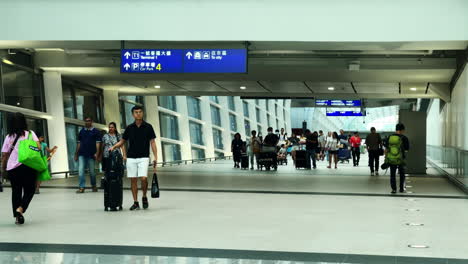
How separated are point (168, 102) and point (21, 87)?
18237 millimetres

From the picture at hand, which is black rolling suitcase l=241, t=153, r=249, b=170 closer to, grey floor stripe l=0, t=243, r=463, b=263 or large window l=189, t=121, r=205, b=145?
large window l=189, t=121, r=205, b=145

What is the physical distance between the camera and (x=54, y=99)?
21.0 meters

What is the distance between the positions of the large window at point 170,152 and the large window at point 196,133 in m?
3.14

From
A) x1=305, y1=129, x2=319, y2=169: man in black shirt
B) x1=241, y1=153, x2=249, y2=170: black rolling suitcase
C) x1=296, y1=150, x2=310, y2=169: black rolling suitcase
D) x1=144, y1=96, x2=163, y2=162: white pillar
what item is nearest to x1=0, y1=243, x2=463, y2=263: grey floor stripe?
x1=305, y1=129, x2=319, y2=169: man in black shirt

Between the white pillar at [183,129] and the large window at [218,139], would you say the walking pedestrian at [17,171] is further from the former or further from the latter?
the large window at [218,139]

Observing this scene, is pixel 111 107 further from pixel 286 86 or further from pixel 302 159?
pixel 302 159

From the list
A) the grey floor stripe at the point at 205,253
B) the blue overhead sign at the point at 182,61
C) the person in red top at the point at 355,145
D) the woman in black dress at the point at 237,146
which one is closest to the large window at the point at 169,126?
the woman in black dress at the point at 237,146

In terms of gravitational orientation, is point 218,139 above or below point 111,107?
below

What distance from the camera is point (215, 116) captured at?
4781 cm

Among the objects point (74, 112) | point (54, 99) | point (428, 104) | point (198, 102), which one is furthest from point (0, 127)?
point (428, 104)

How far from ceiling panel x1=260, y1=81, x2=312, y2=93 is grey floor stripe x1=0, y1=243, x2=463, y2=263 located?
17.2 meters

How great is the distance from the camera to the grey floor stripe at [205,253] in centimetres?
652

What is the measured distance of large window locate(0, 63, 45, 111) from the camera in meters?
18.9

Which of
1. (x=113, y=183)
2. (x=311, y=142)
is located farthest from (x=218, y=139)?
(x=113, y=183)
